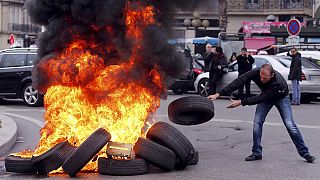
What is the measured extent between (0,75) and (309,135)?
9365 mm

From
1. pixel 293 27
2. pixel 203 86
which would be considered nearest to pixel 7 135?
pixel 203 86

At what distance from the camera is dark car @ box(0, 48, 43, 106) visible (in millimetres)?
16938

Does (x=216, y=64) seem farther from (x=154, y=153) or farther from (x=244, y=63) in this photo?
(x=154, y=153)

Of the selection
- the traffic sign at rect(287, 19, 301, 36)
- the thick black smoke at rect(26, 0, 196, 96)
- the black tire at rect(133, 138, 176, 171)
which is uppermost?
the traffic sign at rect(287, 19, 301, 36)

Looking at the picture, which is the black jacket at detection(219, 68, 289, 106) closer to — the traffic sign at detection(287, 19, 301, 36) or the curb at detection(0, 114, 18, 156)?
the curb at detection(0, 114, 18, 156)

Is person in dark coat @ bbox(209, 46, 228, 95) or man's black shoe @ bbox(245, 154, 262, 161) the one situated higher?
person in dark coat @ bbox(209, 46, 228, 95)

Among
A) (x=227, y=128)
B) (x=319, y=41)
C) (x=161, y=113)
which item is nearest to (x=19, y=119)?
(x=161, y=113)

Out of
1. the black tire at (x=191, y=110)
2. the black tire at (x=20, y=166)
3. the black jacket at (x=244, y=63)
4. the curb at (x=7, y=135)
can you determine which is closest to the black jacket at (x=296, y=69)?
the black jacket at (x=244, y=63)

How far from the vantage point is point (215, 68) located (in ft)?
63.8

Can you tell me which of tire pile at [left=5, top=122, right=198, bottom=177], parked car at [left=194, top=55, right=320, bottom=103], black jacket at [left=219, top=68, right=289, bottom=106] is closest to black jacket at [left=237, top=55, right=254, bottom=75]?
parked car at [left=194, top=55, right=320, bottom=103]

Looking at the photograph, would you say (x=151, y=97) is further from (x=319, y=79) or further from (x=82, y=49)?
(x=319, y=79)

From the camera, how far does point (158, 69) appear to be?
27.5 ft

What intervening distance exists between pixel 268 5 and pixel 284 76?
103 feet

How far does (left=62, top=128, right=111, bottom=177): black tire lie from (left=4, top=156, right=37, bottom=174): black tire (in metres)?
0.53
